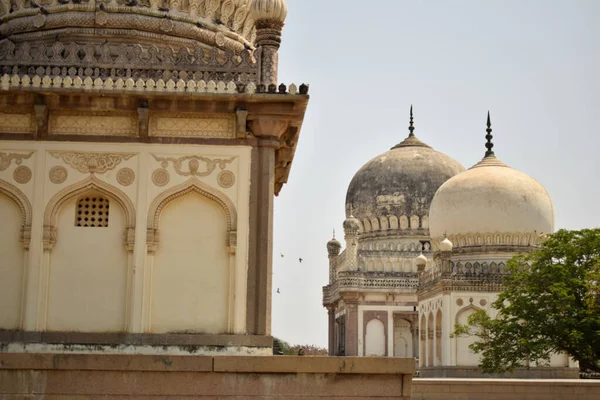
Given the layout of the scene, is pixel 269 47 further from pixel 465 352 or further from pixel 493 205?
pixel 493 205

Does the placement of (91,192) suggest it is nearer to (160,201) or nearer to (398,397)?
(160,201)

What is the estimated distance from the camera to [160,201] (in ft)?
42.8

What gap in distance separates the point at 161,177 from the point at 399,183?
122 feet

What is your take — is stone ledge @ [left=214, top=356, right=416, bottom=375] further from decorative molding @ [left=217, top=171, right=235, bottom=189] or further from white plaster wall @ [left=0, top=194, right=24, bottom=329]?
white plaster wall @ [left=0, top=194, right=24, bottom=329]

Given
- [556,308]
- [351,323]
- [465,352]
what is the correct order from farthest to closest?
[351,323] < [465,352] < [556,308]

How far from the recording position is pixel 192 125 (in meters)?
13.4

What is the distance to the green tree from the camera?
24.9 meters

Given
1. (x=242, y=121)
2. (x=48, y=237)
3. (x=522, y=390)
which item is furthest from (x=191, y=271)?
(x=522, y=390)

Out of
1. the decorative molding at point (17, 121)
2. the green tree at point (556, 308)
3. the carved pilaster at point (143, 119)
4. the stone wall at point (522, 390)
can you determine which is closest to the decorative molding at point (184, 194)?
the carved pilaster at point (143, 119)

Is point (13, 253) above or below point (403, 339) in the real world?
below

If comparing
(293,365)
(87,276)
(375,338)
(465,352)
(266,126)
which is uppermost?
(266,126)

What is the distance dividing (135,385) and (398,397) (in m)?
2.70

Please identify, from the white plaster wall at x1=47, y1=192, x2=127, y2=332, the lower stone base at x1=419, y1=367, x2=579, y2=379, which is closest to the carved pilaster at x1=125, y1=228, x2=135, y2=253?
the white plaster wall at x1=47, y1=192, x2=127, y2=332

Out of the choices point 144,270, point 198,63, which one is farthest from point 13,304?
point 198,63
